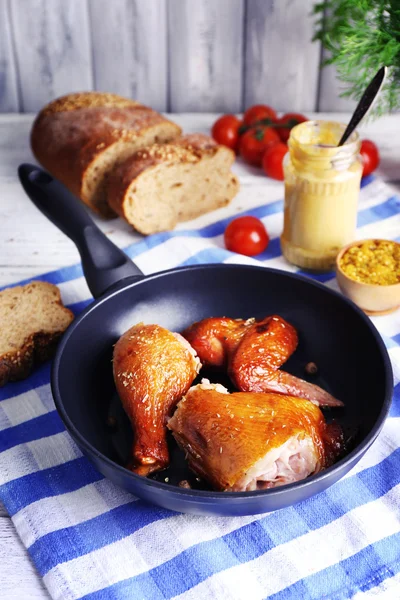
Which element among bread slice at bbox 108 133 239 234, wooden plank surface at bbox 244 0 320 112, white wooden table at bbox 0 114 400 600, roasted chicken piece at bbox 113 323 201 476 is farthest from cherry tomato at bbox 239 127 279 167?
roasted chicken piece at bbox 113 323 201 476

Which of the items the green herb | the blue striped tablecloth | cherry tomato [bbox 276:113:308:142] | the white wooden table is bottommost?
the blue striped tablecloth

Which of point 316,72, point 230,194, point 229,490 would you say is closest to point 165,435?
point 229,490

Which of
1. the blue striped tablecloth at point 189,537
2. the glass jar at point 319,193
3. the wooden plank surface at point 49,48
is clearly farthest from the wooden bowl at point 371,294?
the wooden plank surface at point 49,48

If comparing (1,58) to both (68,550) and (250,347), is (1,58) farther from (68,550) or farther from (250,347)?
(68,550)

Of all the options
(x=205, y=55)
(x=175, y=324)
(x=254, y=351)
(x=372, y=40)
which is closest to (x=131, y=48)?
(x=205, y=55)

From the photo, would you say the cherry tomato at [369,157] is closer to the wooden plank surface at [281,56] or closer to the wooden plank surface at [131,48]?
the wooden plank surface at [281,56]

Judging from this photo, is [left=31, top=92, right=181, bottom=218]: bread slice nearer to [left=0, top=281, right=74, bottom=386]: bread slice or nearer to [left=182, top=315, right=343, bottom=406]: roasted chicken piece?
[left=0, top=281, right=74, bottom=386]: bread slice
